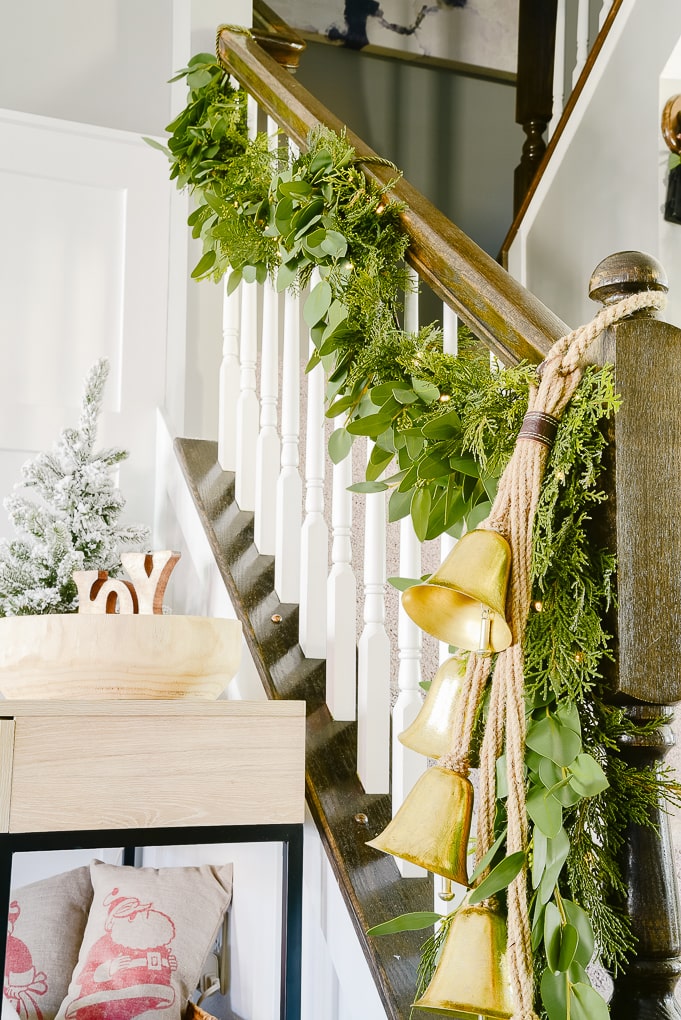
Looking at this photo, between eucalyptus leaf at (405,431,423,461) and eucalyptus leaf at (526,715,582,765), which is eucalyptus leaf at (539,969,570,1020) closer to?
eucalyptus leaf at (526,715,582,765)

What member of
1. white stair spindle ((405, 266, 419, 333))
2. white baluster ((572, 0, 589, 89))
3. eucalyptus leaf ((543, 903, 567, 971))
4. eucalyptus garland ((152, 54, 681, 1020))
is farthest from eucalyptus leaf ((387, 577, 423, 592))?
white baluster ((572, 0, 589, 89))

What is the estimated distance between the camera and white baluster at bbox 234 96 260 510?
1.65 meters

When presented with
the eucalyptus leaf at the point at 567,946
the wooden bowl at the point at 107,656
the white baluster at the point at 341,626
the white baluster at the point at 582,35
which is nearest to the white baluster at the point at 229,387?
the white baluster at the point at 341,626

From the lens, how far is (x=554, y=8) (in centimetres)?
301

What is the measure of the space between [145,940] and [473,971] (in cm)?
52

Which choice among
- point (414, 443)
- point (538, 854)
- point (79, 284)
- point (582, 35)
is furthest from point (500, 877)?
point (582, 35)

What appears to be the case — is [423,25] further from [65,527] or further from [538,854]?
[538,854]

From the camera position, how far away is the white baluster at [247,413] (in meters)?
1.65

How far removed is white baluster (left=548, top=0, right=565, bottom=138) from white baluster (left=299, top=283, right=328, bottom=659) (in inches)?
70.6

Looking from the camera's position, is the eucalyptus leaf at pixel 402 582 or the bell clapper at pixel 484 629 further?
the eucalyptus leaf at pixel 402 582

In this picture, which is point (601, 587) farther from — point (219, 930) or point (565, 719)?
point (219, 930)

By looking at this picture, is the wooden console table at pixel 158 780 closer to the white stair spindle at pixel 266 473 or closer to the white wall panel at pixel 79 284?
the white stair spindle at pixel 266 473

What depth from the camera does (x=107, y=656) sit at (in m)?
1.16

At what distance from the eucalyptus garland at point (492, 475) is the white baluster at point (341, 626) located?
4.1 inches
